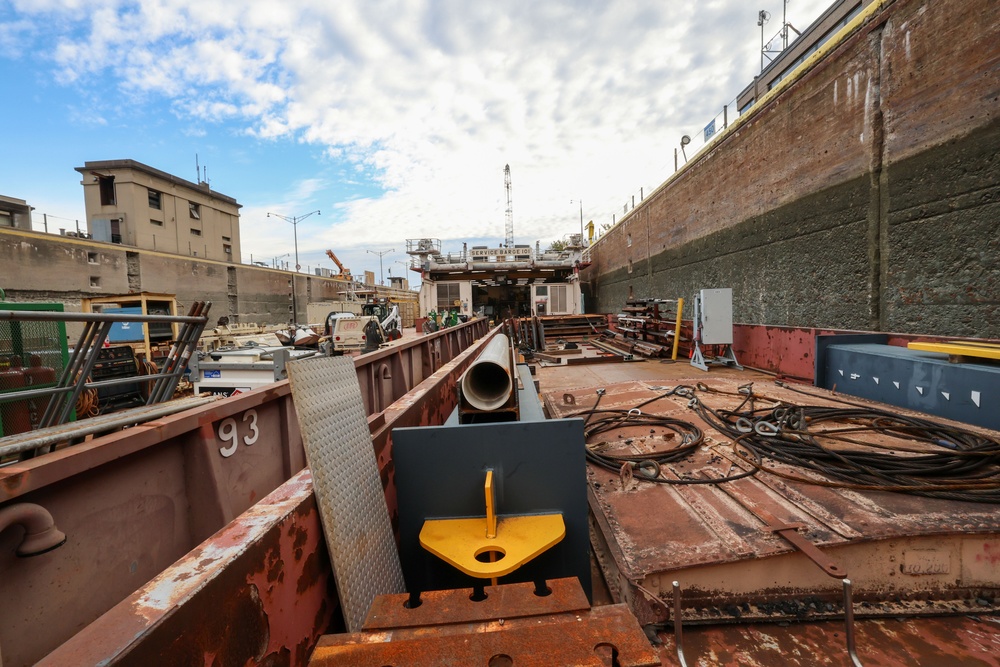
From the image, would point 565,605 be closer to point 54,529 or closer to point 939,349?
point 54,529

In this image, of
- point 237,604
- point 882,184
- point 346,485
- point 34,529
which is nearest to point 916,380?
point 882,184

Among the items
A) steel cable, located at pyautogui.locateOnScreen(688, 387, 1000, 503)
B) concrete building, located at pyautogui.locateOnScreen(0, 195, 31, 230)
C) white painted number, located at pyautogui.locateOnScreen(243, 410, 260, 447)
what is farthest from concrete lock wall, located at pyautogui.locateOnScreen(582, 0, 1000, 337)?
concrete building, located at pyautogui.locateOnScreen(0, 195, 31, 230)

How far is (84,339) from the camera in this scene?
3.04m

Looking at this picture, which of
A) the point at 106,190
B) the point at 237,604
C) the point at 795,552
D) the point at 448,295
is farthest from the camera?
the point at 106,190

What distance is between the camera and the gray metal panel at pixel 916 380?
14.2 feet

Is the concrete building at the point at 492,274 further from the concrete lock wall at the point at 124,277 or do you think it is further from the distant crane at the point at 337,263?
the distant crane at the point at 337,263

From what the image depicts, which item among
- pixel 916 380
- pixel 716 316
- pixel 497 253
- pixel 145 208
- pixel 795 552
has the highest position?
pixel 145 208

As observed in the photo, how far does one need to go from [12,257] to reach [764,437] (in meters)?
32.1

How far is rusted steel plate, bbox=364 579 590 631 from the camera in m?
1.51

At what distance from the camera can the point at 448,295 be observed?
86.9 ft

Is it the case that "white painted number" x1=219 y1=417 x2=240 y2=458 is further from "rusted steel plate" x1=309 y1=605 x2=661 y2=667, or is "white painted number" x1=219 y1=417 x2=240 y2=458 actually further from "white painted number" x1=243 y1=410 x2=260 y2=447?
"rusted steel plate" x1=309 y1=605 x2=661 y2=667

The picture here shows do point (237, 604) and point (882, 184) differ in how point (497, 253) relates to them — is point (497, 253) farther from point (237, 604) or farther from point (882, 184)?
point (237, 604)

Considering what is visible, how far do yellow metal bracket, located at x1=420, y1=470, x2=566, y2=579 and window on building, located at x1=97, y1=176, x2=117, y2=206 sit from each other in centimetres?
5204

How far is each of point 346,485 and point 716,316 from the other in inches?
364
